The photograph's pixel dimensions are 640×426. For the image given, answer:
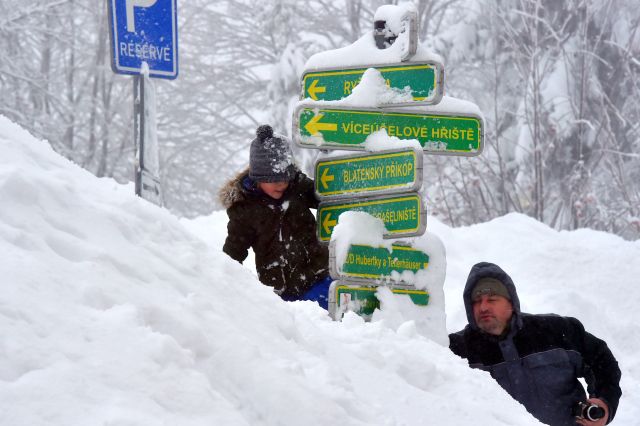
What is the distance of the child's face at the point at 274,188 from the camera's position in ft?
14.0

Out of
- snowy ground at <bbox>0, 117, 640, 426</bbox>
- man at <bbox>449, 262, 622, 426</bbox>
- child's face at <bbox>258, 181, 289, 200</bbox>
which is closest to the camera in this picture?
snowy ground at <bbox>0, 117, 640, 426</bbox>

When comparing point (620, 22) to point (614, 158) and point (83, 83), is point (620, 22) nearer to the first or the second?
point (614, 158)

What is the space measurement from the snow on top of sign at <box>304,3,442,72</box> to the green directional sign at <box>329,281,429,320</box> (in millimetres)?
1141

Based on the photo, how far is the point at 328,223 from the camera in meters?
3.94

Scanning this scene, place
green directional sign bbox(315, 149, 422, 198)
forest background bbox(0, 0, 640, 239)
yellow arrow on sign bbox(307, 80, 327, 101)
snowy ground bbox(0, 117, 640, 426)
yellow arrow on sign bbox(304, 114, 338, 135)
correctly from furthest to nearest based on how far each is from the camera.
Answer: forest background bbox(0, 0, 640, 239) < yellow arrow on sign bbox(307, 80, 327, 101) < yellow arrow on sign bbox(304, 114, 338, 135) < green directional sign bbox(315, 149, 422, 198) < snowy ground bbox(0, 117, 640, 426)

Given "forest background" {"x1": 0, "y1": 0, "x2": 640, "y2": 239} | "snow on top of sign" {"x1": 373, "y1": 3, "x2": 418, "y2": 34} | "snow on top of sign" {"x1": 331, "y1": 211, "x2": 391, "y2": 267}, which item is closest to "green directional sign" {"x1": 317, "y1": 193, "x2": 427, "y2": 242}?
"snow on top of sign" {"x1": 331, "y1": 211, "x2": 391, "y2": 267}

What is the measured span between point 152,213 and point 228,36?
47.7 feet

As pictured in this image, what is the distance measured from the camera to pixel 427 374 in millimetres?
2783

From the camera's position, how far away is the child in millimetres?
4309

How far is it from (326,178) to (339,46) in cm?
1290

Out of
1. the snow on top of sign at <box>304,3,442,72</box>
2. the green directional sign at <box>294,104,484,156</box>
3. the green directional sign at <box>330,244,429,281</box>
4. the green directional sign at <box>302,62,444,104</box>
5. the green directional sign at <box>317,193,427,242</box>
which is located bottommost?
the green directional sign at <box>330,244,429,281</box>

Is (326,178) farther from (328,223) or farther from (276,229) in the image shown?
(276,229)

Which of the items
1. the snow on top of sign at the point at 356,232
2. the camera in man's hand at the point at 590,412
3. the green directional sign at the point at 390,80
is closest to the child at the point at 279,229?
the green directional sign at the point at 390,80

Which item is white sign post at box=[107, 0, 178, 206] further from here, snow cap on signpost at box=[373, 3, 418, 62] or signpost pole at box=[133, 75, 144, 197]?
snow cap on signpost at box=[373, 3, 418, 62]
